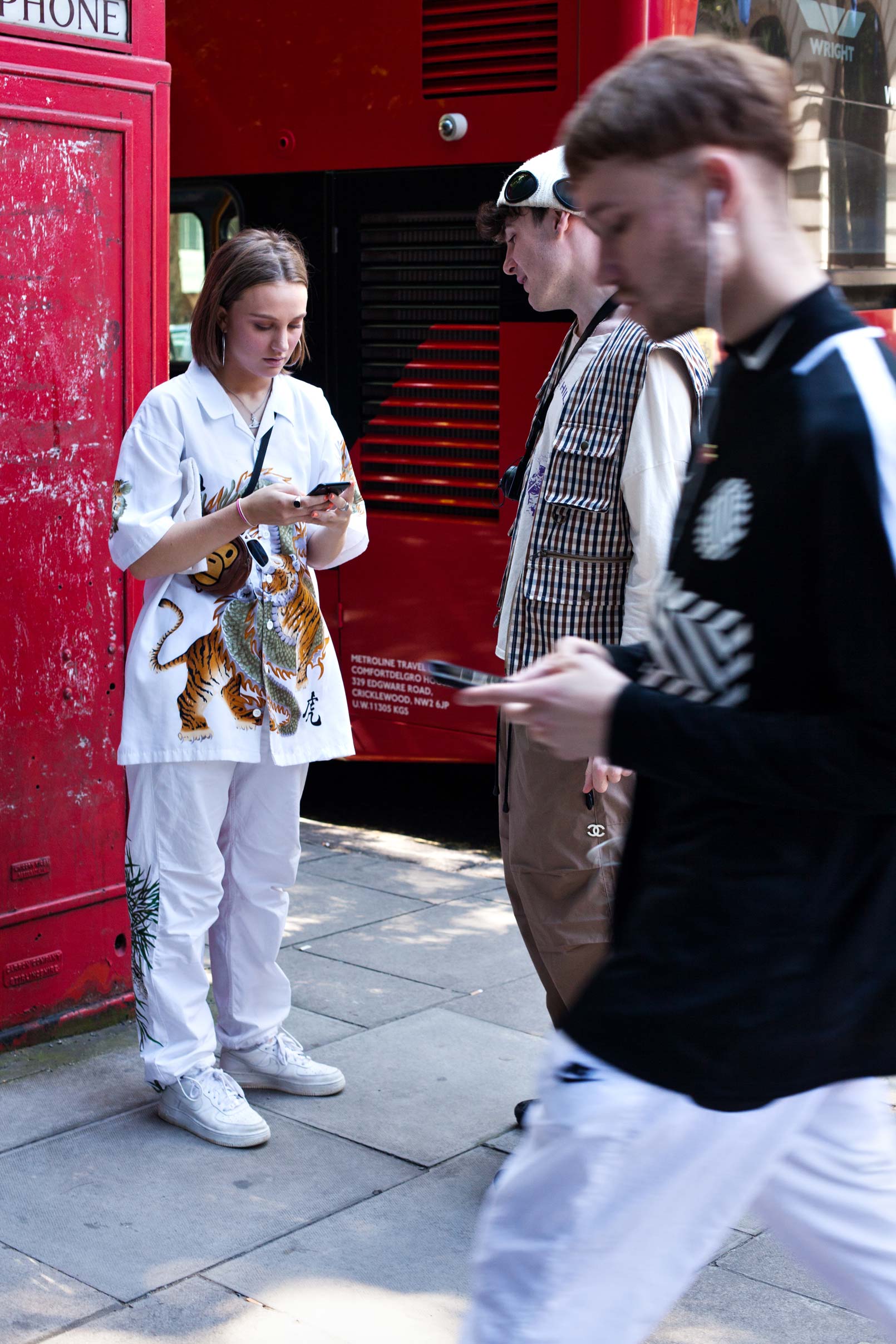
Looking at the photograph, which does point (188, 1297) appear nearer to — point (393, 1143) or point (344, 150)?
point (393, 1143)

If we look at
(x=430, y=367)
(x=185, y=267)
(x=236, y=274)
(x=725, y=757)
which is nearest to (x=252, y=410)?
(x=236, y=274)

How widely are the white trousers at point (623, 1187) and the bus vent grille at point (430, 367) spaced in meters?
4.47

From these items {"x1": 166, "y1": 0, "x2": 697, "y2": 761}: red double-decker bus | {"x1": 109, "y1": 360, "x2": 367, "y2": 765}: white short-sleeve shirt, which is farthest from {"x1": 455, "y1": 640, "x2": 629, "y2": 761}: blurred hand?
{"x1": 166, "y1": 0, "x2": 697, "y2": 761}: red double-decker bus

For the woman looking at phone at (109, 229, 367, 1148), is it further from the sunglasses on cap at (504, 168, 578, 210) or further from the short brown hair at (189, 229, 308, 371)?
the sunglasses on cap at (504, 168, 578, 210)

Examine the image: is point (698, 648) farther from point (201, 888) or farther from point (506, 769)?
point (201, 888)

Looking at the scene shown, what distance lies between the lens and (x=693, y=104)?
166 centimetres

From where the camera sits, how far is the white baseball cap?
10.5 ft

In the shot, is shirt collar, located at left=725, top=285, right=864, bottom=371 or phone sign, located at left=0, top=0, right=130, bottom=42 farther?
phone sign, located at left=0, top=0, right=130, bottom=42

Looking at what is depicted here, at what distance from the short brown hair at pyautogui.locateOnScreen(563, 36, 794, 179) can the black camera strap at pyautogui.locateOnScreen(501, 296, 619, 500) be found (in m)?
1.51

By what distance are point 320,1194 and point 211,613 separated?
1.25 metres

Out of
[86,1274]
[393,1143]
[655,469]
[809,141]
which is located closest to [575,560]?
[655,469]

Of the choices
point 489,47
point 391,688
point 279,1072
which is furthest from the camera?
point 391,688

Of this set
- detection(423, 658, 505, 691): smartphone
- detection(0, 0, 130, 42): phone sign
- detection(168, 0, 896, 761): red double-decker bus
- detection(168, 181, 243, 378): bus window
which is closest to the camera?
detection(423, 658, 505, 691): smartphone

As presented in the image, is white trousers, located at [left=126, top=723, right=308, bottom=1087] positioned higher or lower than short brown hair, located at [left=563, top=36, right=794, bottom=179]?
lower
